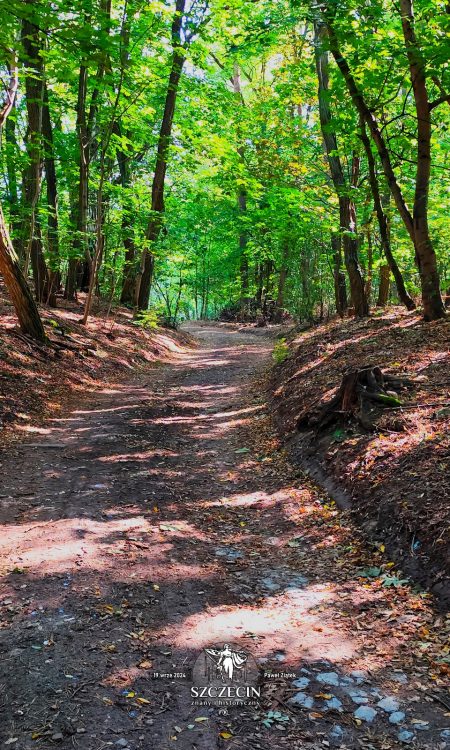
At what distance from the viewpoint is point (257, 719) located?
9.50 feet

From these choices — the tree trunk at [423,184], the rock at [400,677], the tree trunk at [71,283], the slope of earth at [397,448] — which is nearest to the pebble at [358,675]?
the rock at [400,677]

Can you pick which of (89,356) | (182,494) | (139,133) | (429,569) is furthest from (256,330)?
(429,569)

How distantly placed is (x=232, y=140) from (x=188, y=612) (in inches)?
787

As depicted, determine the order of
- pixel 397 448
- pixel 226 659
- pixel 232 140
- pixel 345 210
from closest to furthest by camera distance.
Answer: pixel 226 659
pixel 397 448
pixel 345 210
pixel 232 140

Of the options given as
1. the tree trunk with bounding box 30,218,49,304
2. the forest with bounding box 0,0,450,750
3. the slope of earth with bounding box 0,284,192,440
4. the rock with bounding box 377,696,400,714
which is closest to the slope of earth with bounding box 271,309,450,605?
the forest with bounding box 0,0,450,750

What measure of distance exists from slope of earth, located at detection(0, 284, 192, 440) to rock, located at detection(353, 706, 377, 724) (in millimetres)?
6350

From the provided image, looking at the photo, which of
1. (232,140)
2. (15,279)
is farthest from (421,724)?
(232,140)

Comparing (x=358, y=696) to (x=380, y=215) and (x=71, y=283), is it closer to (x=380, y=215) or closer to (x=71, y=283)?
(x=380, y=215)

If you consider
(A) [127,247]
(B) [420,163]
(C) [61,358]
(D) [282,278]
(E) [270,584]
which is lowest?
(E) [270,584]

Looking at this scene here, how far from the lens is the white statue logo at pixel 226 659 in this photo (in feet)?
10.6

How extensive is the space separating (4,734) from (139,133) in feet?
59.8

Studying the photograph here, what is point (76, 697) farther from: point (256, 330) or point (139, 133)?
point (256, 330)

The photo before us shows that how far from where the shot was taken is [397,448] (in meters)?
5.57

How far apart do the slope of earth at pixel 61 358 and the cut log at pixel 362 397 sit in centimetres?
476
